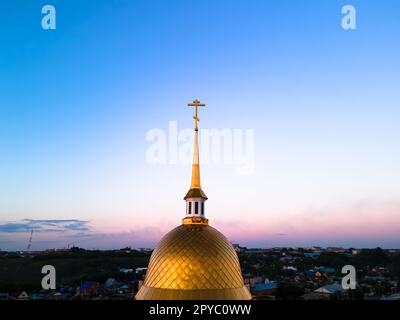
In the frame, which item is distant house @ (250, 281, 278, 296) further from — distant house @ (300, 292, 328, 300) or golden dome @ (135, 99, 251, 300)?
golden dome @ (135, 99, 251, 300)

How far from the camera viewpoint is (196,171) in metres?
17.9

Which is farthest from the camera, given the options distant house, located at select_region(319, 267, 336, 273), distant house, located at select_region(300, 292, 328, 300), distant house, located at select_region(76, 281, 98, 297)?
distant house, located at select_region(319, 267, 336, 273)

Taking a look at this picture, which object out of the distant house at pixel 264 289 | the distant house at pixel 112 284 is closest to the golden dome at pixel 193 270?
the distant house at pixel 264 289

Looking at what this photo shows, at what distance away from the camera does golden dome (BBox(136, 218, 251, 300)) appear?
14.4m

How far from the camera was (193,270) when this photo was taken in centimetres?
1477

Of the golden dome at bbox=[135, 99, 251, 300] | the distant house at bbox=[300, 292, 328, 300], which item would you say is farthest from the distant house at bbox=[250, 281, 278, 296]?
the golden dome at bbox=[135, 99, 251, 300]

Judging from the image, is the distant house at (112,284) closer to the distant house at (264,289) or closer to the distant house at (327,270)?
the distant house at (264,289)

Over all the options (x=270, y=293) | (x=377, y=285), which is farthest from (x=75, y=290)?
(x=377, y=285)

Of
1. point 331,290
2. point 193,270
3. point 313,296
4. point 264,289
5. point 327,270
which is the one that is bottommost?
point 327,270

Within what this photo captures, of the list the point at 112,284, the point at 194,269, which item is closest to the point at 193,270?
the point at 194,269

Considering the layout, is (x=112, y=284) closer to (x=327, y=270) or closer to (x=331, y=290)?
(x=331, y=290)

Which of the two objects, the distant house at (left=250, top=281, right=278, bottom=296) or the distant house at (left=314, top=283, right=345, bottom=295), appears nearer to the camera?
the distant house at (left=314, top=283, right=345, bottom=295)

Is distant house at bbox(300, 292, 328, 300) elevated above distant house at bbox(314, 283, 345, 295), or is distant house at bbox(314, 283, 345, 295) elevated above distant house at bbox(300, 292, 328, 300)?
distant house at bbox(314, 283, 345, 295)
